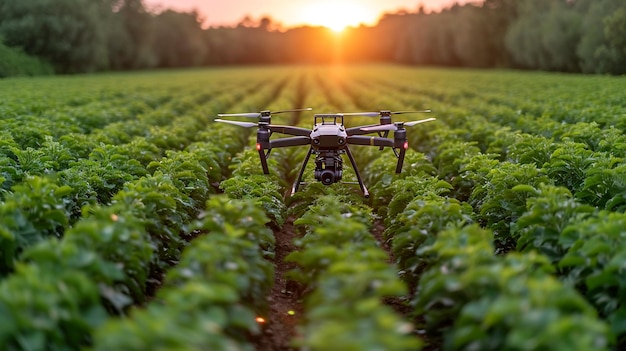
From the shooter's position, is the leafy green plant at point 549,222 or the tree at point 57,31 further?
the tree at point 57,31

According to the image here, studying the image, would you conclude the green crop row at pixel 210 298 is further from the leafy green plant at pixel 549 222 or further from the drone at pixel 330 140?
the leafy green plant at pixel 549 222

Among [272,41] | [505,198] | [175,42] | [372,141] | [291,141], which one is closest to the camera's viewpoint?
[505,198]

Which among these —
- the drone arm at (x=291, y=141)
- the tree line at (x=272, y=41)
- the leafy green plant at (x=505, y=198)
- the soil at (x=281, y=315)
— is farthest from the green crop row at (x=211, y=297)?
the tree line at (x=272, y=41)

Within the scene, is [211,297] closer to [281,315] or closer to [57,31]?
[281,315]

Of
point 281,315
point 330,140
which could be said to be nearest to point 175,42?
point 330,140

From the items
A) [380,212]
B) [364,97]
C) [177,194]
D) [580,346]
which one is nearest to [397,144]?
[380,212]
